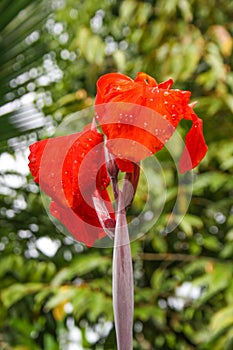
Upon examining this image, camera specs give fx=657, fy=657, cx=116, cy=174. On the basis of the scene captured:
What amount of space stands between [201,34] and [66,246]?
71 centimetres

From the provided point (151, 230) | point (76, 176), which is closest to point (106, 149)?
point (76, 176)

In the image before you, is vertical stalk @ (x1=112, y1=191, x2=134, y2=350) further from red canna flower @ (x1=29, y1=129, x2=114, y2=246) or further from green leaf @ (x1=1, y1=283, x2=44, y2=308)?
green leaf @ (x1=1, y1=283, x2=44, y2=308)

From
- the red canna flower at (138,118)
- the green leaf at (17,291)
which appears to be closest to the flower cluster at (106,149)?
the red canna flower at (138,118)

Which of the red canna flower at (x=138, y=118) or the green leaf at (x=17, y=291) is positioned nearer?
the red canna flower at (x=138, y=118)

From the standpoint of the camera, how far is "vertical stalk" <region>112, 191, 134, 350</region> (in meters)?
0.36

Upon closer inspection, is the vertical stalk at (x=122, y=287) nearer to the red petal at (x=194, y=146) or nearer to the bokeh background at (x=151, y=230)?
the red petal at (x=194, y=146)

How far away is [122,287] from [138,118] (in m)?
0.11

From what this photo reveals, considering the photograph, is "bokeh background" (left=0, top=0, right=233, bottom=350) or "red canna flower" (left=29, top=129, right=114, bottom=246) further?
"bokeh background" (left=0, top=0, right=233, bottom=350)

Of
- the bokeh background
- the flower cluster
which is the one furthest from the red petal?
the bokeh background

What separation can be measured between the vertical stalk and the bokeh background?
983mm

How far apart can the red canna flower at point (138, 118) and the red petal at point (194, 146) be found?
0.01 metres

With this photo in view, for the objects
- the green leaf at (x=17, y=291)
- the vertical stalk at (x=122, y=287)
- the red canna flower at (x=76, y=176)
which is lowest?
the green leaf at (x=17, y=291)

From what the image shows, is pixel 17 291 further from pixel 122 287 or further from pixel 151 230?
pixel 122 287

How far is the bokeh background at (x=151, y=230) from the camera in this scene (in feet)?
5.04
